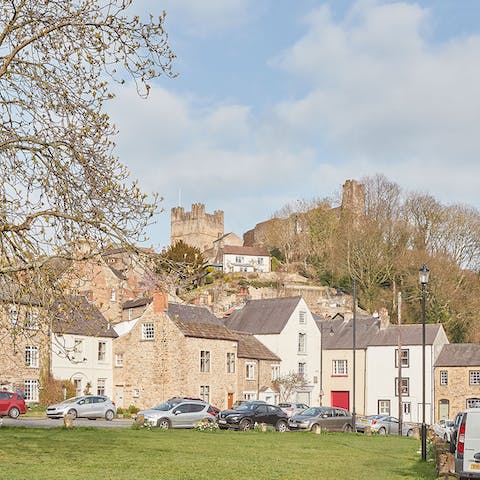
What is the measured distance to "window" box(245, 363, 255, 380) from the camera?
65.2m

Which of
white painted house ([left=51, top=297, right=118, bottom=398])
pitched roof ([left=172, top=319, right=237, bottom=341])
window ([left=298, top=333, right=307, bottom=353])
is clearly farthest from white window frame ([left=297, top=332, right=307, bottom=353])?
white painted house ([left=51, top=297, right=118, bottom=398])

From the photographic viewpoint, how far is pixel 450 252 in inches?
3681

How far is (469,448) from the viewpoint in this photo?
19.6 m

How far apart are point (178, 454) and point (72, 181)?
1063 centimetres

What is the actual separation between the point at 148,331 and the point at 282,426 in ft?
65.9

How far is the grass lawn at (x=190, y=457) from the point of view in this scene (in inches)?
784

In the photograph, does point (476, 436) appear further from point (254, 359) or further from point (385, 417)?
point (254, 359)

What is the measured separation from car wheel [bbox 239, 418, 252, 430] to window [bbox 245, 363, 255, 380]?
24779mm

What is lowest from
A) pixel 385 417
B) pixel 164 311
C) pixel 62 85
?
pixel 385 417

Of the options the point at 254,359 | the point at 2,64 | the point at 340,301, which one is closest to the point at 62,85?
the point at 2,64

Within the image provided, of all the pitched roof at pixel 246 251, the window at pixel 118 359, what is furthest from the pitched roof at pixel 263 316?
the pitched roof at pixel 246 251

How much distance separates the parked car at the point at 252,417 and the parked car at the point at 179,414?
→ 67 cm

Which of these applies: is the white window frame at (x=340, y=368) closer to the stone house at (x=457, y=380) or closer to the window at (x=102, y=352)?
the stone house at (x=457, y=380)

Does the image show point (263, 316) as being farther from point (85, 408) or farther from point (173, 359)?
point (85, 408)
